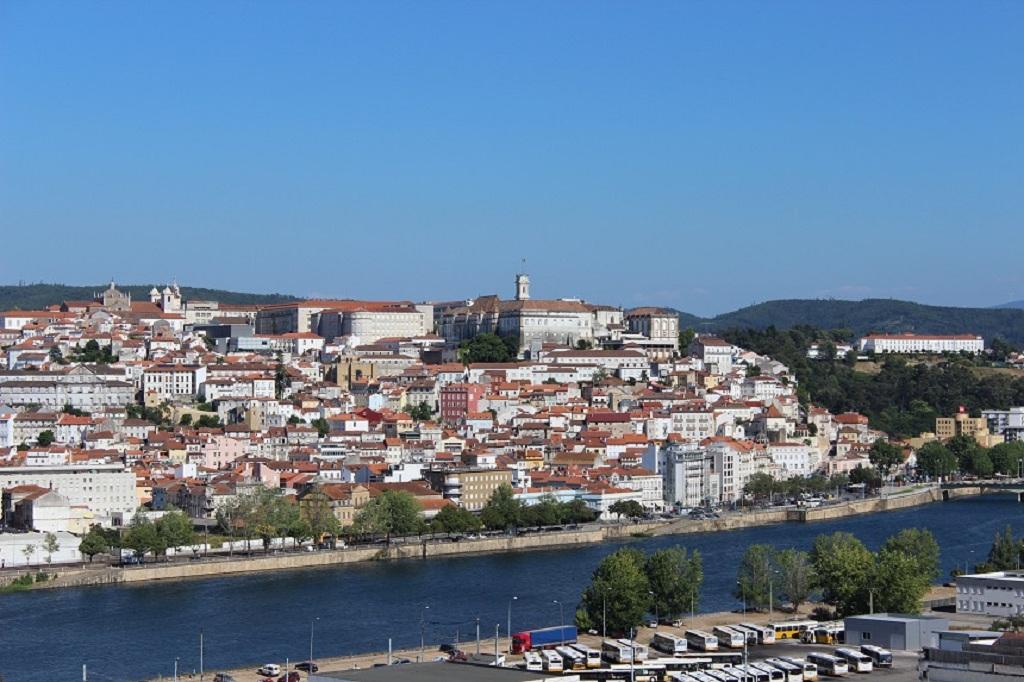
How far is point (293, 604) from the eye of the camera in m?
Result: 15.2

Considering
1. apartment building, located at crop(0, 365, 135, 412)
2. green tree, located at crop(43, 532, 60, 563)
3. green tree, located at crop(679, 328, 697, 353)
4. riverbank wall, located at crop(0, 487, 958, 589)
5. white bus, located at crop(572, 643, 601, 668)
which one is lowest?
riverbank wall, located at crop(0, 487, 958, 589)

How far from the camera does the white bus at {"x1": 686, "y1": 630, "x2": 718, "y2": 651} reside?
11.5 metres

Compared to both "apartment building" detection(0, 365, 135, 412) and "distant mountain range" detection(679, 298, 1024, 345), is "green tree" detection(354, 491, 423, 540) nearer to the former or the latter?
"apartment building" detection(0, 365, 135, 412)

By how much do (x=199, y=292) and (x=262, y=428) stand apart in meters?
33.1

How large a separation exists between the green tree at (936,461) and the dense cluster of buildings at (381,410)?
46.8 inches

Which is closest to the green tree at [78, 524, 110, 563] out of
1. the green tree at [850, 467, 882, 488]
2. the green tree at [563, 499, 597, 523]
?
the green tree at [563, 499, 597, 523]

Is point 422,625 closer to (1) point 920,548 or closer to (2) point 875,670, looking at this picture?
(2) point 875,670

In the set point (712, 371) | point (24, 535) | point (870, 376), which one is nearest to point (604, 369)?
point (712, 371)

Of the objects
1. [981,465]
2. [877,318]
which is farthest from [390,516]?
[877,318]

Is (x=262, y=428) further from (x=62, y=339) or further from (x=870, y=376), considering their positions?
(x=870, y=376)

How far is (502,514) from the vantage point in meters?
20.6

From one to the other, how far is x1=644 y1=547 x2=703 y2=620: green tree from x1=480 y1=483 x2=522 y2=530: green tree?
705 centimetres

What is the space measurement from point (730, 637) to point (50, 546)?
826 cm

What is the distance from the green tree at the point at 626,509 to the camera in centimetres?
2230
